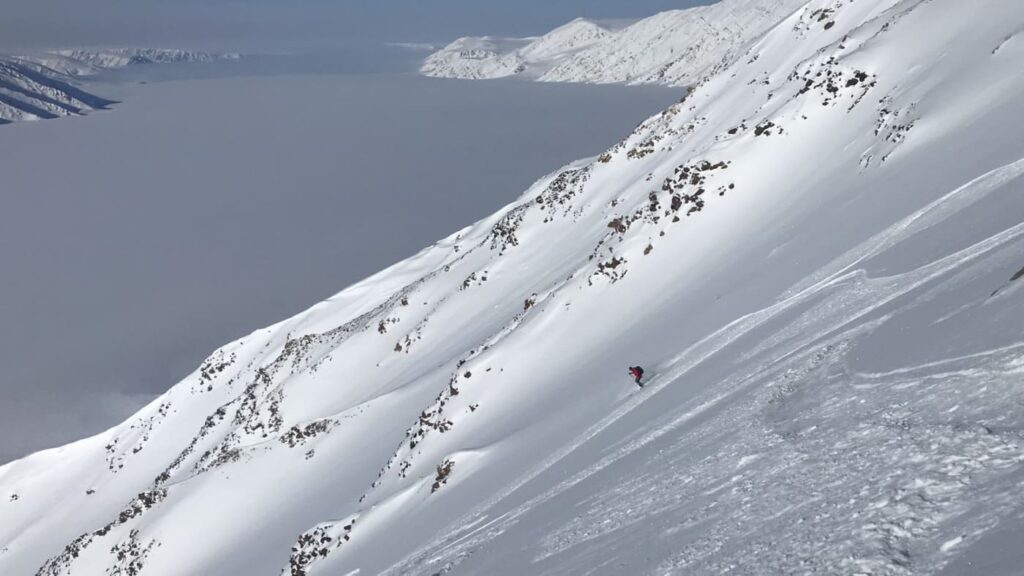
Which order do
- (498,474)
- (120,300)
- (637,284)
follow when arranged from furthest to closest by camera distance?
(120,300) → (637,284) → (498,474)

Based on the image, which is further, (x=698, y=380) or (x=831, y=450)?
(x=698, y=380)

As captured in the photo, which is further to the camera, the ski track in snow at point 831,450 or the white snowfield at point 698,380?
the white snowfield at point 698,380

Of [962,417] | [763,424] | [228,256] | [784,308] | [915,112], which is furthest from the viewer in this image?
[228,256]

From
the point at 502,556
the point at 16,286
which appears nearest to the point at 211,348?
the point at 16,286

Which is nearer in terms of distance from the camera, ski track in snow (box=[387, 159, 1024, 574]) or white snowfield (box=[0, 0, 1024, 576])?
ski track in snow (box=[387, 159, 1024, 574])

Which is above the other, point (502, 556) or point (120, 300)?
point (120, 300)

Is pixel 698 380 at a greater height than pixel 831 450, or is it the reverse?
pixel 698 380

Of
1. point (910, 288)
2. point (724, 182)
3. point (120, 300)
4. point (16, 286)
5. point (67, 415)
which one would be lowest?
point (910, 288)

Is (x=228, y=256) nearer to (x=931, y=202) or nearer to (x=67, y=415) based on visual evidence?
(x=67, y=415)
